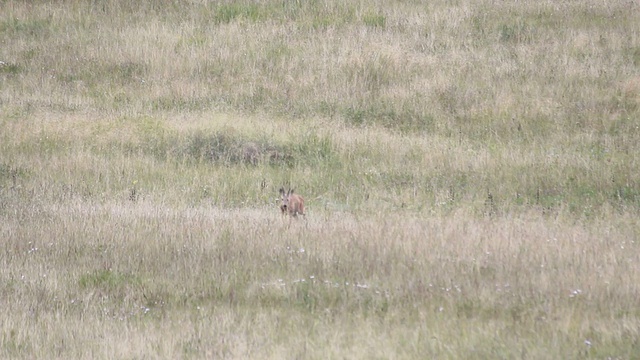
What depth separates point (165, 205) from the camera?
488 inches

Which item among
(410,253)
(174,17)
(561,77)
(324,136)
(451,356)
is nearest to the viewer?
(451,356)

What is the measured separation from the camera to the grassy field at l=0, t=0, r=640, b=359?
24.1ft

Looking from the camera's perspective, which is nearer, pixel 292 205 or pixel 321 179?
pixel 292 205

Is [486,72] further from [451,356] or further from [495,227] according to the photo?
[451,356]

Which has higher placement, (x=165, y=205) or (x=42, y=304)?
(x=42, y=304)

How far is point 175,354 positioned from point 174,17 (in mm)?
17583

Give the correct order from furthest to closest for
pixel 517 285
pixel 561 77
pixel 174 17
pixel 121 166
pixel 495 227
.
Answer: pixel 174 17 → pixel 561 77 → pixel 121 166 → pixel 495 227 → pixel 517 285

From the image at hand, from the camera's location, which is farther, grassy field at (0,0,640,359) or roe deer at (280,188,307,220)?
roe deer at (280,188,307,220)

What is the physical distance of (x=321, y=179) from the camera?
14617mm

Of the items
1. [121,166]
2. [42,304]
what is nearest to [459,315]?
[42,304]

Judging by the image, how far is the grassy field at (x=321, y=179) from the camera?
734 centimetres

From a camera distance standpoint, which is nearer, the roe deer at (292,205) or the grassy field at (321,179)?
the grassy field at (321,179)

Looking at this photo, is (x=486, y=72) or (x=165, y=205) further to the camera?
(x=486, y=72)

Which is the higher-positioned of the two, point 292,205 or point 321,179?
point 292,205
